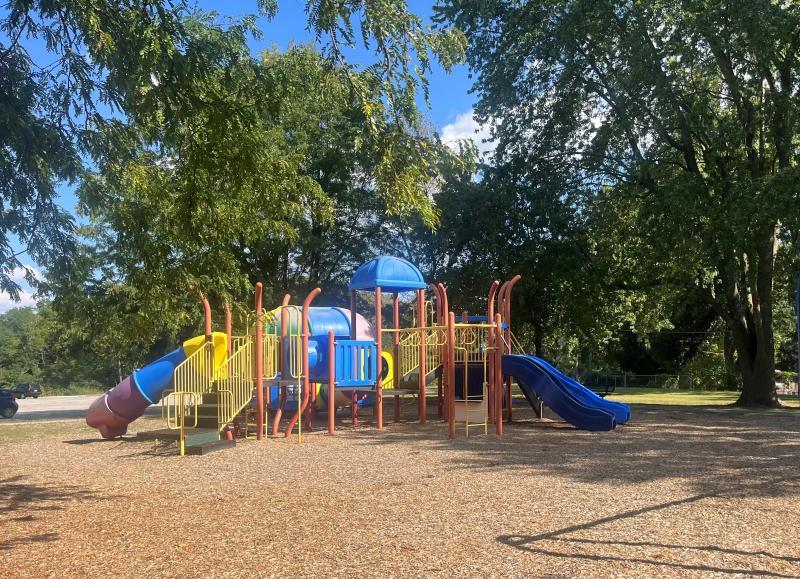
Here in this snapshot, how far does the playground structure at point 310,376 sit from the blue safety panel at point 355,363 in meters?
0.02

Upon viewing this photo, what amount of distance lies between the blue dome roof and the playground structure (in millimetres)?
28

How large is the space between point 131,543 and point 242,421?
1366 cm

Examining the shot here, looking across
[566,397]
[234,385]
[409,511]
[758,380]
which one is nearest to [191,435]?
[234,385]

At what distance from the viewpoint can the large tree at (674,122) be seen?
21047mm

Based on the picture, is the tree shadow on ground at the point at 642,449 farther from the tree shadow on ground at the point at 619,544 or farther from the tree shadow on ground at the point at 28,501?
the tree shadow on ground at the point at 28,501

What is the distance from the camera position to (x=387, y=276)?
60.5ft

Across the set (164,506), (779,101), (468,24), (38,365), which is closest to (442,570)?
(164,506)

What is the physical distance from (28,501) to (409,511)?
4.34 m

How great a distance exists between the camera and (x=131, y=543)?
6.60m

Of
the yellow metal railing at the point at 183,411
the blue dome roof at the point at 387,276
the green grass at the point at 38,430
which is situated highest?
the blue dome roof at the point at 387,276

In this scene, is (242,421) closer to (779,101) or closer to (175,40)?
(175,40)

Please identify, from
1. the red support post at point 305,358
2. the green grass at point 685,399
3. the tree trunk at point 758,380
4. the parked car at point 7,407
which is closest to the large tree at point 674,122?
the tree trunk at point 758,380

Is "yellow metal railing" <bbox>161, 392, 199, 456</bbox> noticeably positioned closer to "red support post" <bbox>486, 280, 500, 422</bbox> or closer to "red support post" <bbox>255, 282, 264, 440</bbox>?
"red support post" <bbox>255, 282, 264, 440</bbox>

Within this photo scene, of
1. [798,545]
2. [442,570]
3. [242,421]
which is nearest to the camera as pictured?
[442,570]
